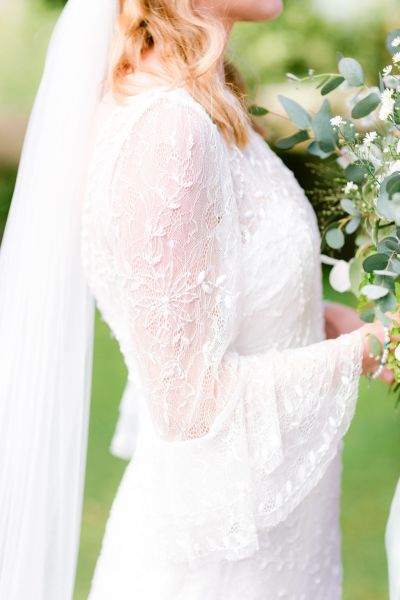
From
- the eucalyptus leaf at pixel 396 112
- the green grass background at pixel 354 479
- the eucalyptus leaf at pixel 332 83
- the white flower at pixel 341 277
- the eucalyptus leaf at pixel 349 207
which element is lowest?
the green grass background at pixel 354 479

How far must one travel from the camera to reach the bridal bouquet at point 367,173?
1497mm

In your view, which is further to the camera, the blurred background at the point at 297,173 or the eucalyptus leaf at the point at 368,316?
the blurred background at the point at 297,173

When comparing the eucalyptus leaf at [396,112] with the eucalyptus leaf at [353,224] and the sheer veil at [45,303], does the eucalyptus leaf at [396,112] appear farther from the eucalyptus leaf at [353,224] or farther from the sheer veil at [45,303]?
the sheer veil at [45,303]

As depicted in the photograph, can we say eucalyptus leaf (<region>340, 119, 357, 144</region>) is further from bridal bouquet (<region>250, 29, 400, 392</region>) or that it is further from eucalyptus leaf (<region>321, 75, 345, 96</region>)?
eucalyptus leaf (<region>321, 75, 345, 96</region>)

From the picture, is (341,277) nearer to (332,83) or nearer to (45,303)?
(332,83)

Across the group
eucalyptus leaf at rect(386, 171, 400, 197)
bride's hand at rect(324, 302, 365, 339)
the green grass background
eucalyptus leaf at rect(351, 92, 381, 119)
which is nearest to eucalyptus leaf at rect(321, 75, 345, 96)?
eucalyptus leaf at rect(351, 92, 381, 119)

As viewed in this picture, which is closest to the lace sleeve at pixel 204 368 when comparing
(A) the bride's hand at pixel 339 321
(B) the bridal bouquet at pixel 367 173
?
(B) the bridal bouquet at pixel 367 173

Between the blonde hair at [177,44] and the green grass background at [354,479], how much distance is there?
219cm

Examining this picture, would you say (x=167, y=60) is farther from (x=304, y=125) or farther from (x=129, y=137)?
(x=304, y=125)

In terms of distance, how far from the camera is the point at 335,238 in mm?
1796

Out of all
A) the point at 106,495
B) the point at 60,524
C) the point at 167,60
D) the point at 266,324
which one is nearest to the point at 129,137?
the point at 167,60

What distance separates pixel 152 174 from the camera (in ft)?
4.93

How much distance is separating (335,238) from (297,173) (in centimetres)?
575

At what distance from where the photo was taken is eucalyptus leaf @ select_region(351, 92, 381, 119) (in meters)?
1.66
